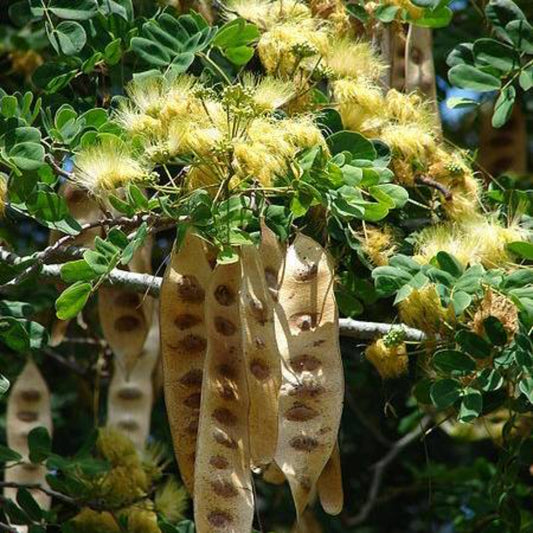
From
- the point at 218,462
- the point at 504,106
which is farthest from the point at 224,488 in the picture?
the point at 504,106

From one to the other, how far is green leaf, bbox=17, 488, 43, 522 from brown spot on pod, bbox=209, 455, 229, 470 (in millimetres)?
1089

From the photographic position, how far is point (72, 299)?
2.85 meters

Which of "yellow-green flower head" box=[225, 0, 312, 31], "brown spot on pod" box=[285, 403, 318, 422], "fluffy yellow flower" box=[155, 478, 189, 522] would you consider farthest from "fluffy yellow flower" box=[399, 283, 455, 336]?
"fluffy yellow flower" box=[155, 478, 189, 522]

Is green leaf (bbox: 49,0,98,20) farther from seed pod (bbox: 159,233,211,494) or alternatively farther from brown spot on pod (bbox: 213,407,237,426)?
brown spot on pod (bbox: 213,407,237,426)

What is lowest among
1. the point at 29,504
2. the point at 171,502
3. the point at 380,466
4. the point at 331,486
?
the point at 380,466

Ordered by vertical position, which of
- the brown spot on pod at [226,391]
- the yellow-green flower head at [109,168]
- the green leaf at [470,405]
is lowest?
the green leaf at [470,405]

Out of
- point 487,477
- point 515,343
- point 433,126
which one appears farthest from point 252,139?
point 487,477

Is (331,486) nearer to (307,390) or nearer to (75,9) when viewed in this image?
(307,390)

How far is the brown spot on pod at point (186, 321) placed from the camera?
2.91 m

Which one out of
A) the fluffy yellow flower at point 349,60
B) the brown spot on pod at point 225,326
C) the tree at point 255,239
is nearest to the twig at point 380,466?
the tree at point 255,239

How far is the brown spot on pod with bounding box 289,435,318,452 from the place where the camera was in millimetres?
2793

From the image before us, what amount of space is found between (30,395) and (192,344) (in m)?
1.28

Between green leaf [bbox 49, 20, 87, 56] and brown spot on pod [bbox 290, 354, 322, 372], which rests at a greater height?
green leaf [bbox 49, 20, 87, 56]

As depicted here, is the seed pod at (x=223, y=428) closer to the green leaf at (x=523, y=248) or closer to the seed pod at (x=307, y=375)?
the seed pod at (x=307, y=375)
